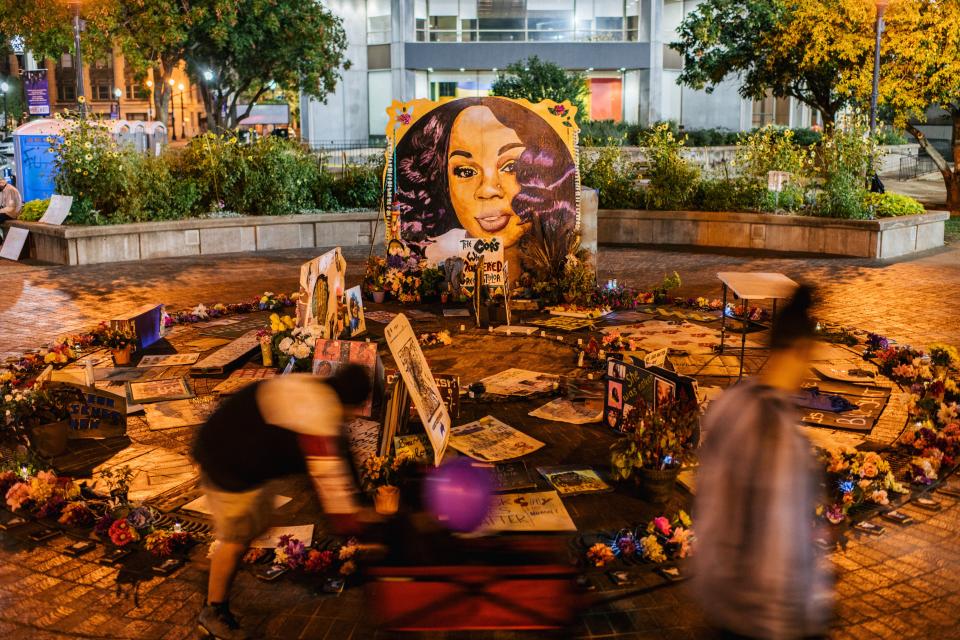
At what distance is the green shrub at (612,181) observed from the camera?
19344mm

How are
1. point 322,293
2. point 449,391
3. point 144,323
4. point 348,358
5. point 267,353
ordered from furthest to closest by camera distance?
point 144,323 → point 267,353 → point 322,293 → point 348,358 → point 449,391

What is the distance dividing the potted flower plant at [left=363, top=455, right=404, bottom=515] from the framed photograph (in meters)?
3.02

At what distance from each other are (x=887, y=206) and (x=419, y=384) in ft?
44.8

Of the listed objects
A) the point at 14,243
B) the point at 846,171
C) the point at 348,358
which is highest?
the point at 846,171

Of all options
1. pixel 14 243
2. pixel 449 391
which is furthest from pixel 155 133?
pixel 449 391

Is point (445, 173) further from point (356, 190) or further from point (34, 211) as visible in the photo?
point (34, 211)

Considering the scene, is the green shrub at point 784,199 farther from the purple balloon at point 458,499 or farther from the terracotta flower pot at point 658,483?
the purple balloon at point 458,499

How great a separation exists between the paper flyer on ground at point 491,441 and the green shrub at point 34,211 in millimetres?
13447

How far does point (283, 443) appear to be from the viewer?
4105mm

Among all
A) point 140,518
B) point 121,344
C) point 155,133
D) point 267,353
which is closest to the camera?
point 140,518

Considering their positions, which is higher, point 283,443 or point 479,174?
point 479,174

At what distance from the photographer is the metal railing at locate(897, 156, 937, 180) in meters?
Answer: 36.4

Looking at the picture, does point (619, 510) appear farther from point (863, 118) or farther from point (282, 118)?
point (282, 118)

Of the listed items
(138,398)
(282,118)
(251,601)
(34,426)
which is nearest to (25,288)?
(138,398)
